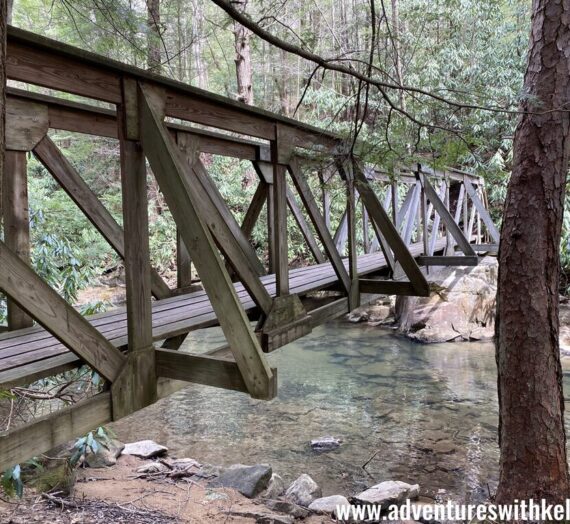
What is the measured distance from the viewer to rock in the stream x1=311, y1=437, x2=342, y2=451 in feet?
19.4

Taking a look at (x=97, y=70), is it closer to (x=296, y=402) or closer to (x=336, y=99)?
(x=296, y=402)

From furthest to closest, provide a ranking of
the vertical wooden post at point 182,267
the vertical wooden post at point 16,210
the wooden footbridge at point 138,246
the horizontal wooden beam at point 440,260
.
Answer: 1. the horizontal wooden beam at point 440,260
2. the vertical wooden post at point 182,267
3. the vertical wooden post at point 16,210
4. the wooden footbridge at point 138,246

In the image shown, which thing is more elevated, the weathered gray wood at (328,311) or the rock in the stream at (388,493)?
the weathered gray wood at (328,311)

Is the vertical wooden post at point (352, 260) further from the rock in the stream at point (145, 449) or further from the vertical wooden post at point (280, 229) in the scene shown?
the rock in the stream at point (145, 449)

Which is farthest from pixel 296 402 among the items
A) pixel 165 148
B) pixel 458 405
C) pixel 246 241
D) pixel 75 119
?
pixel 165 148

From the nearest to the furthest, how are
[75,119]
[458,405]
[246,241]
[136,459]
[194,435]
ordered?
[75,119], [246,241], [136,459], [194,435], [458,405]

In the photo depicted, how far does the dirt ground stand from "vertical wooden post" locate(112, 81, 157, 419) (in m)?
1.98

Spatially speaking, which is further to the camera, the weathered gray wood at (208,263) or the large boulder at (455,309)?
the large boulder at (455,309)

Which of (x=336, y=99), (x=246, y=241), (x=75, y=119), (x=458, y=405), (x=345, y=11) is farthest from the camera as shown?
(x=345, y=11)

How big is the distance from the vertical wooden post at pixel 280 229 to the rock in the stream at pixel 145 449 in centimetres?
305

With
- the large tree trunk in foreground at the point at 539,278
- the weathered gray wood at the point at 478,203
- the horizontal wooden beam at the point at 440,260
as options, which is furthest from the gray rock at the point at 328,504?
the weathered gray wood at the point at 478,203

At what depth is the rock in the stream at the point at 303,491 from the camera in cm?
458

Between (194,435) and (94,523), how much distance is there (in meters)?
2.65

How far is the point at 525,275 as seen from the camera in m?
3.51
